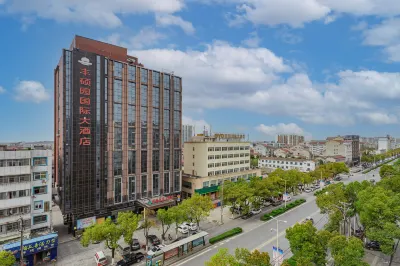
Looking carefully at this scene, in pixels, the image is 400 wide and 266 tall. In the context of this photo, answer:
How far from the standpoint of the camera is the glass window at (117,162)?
45562mm

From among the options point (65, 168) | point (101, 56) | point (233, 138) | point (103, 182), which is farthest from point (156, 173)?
point (233, 138)

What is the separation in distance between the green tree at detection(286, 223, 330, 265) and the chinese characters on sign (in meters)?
35.3

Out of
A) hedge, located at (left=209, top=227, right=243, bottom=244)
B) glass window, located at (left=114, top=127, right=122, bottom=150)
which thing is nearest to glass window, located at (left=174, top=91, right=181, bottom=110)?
glass window, located at (left=114, top=127, right=122, bottom=150)

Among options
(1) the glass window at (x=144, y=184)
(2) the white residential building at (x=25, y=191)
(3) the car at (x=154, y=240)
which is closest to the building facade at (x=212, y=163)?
(1) the glass window at (x=144, y=184)

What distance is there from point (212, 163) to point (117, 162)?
92.3 ft

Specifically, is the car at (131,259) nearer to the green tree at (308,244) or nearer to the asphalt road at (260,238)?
the asphalt road at (260,238)

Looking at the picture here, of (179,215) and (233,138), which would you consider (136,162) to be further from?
(233,138)

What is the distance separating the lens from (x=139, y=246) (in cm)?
3538

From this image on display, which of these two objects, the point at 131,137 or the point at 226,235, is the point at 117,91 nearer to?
the point at 131,137

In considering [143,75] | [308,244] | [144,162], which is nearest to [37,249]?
[144,162]

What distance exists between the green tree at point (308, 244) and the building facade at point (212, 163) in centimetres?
3728

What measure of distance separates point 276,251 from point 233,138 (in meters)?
50.6

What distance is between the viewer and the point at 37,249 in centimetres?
3077

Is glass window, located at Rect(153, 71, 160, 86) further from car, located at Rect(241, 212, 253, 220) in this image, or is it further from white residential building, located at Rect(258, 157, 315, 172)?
white residential building, located at Rect(258, 157, 315, 172)
